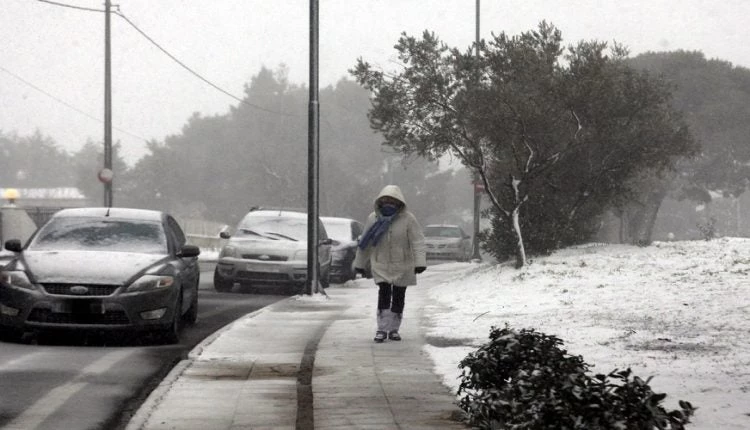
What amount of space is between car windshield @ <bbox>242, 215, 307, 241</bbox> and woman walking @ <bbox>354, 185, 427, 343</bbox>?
35.2 ft

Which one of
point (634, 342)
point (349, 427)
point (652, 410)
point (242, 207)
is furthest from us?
point (242, 207)

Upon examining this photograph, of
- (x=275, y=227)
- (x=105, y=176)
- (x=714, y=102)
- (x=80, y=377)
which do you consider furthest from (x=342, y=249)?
(x=714, y=102)

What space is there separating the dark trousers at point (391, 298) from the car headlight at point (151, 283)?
2.21 m

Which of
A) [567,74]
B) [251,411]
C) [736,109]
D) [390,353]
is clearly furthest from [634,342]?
[736,109]

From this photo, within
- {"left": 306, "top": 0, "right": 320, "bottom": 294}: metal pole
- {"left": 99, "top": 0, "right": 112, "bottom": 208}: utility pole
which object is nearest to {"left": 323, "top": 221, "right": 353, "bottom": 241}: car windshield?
{"left": 306, "top": 0, "right": 320, "bottom": 294}: metal pole

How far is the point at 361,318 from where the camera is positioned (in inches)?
611

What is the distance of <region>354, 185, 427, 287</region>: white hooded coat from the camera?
12.5 meters

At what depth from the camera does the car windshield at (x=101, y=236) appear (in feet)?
43.9

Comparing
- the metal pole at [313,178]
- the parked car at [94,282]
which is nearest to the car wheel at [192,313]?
the parked car at [94,282]

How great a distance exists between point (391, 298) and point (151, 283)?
2490mm

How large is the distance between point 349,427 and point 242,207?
83.9 m

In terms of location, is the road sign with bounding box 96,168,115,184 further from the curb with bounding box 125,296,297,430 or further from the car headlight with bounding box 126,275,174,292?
the curb with bounding box 125,296,297,430

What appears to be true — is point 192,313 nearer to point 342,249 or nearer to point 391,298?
point 391,298

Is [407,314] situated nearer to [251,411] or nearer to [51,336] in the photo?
[51,336]
